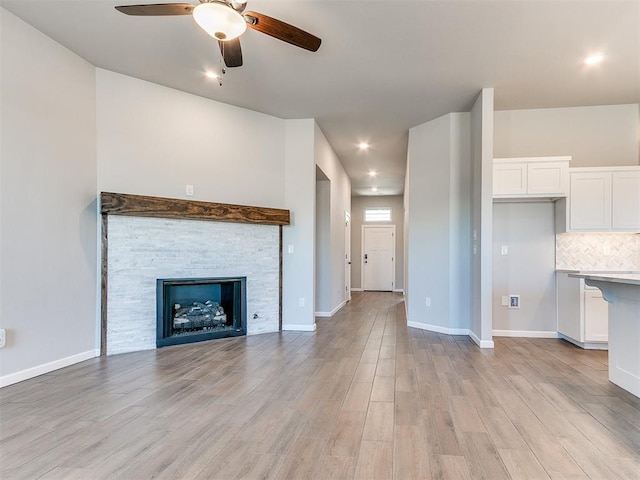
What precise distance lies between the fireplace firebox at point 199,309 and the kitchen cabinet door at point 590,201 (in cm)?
398

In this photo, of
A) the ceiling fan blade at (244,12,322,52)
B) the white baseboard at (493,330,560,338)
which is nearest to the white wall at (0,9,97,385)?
the ceiling fan blade at (244,12,322,52)

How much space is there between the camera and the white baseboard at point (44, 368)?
9.16 ft

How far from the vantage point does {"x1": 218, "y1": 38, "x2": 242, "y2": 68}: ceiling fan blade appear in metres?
2.55

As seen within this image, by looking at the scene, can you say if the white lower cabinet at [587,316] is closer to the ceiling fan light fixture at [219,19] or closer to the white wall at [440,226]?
the white wall at [440,226]

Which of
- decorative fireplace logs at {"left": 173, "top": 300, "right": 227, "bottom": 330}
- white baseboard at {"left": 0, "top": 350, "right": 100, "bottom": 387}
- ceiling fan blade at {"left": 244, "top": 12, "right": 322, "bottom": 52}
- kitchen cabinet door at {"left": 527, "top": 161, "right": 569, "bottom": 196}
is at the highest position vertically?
ceiling fan blade at {"left": 244, "top": 12, "right": 322, "bottom": 52}

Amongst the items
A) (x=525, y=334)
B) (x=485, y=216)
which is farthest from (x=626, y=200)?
(x=525, y=334)

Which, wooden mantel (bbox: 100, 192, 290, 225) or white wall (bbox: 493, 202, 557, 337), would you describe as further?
white wall (bbox: 493, 202, 557, 337)

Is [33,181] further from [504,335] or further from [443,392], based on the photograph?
[504,335]

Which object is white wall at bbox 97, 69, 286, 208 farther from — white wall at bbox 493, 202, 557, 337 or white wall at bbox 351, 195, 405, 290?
white wall at bbox 351, 195, 405, 290

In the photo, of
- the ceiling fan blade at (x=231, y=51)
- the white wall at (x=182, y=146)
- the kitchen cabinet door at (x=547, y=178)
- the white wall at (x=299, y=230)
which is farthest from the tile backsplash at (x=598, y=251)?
the ceiling fan blade at (x=231, y=51)

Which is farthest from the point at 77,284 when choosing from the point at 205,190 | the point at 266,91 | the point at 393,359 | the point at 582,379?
the point at 582,379

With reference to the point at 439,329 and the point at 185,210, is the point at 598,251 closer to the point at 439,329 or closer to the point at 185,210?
the point at 439,329

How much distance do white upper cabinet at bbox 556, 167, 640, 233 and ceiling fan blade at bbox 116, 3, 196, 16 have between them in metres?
4.20

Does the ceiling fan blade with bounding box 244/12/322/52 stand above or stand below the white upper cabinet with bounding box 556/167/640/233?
above
